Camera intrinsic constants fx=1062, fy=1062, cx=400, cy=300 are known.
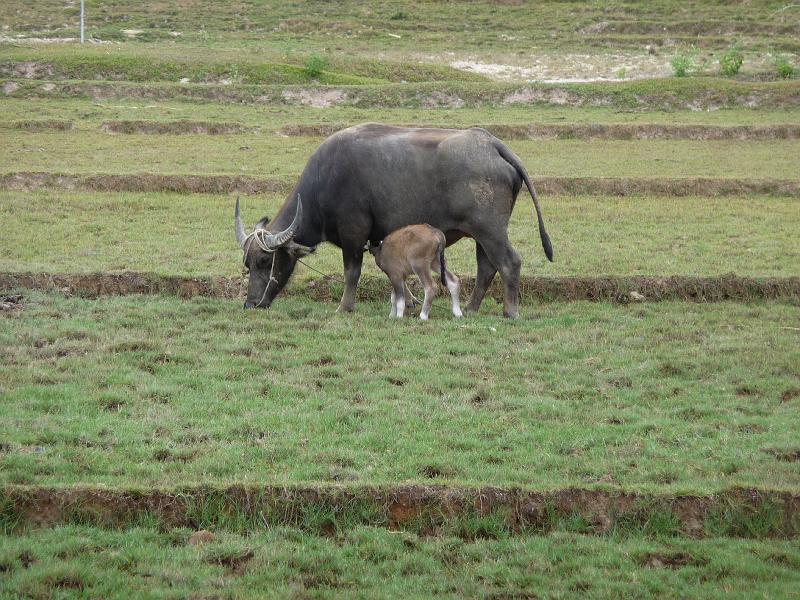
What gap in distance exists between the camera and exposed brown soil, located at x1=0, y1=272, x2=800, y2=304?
13805mm

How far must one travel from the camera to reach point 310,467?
7.98m

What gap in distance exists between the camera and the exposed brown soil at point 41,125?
1024 inches

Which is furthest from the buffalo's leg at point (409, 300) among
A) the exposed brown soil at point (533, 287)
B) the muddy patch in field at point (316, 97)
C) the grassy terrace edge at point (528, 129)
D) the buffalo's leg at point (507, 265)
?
the muddy patch in field at point (316, 97)

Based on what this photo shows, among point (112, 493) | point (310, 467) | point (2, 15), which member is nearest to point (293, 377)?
point (310, 467)

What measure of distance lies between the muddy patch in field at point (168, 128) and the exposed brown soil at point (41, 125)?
2.83ft

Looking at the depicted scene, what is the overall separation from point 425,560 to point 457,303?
6353 mm

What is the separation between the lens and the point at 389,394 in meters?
9.84

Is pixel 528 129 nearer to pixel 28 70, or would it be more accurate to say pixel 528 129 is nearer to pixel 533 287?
pixel 533 287

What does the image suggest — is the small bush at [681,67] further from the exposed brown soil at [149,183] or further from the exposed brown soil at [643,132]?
the exposed brown soil at [149,183]

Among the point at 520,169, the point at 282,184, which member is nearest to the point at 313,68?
the point at 282,184

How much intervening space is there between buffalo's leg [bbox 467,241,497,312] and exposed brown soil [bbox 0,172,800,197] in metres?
7.82

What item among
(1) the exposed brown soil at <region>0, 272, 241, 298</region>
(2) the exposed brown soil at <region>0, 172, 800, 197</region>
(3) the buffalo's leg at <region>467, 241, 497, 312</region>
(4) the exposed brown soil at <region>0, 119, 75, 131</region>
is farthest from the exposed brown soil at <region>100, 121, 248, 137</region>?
(3) the buffalo's leg at <region>467, 241, 497, 312</region>

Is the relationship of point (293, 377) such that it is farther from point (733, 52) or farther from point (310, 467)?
point (733, 52)

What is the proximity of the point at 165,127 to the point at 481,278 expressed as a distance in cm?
1513
